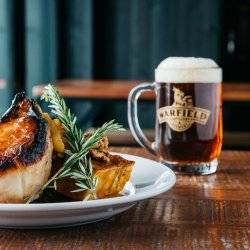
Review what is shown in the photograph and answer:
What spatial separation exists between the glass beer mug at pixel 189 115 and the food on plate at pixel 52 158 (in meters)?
0.29

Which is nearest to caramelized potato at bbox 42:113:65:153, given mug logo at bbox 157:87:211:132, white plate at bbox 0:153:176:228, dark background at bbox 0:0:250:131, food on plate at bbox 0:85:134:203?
food on plate at bbox 0:85:134:203

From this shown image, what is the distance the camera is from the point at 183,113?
49.4 inches

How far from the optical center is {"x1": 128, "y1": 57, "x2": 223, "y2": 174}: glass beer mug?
1.26m

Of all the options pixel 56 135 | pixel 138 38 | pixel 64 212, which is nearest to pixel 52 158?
pixel 56 135

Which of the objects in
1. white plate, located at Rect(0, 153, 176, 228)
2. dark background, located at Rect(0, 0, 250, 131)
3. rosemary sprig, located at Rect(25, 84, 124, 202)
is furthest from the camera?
dark background, located at Rect(0, 0, 250, 131)

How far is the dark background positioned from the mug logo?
515 centimetres

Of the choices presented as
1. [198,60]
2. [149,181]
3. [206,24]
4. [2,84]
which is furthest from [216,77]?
[206,24]

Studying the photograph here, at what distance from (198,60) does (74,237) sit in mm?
635

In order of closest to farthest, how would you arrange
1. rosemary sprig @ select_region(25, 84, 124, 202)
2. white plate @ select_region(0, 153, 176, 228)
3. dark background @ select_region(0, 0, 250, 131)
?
white plate @ select_region(0, 153, 176, 228)
rosemary sprig @ select_region(25, 84, 124, 202)
dark background @ select_region(0, 0, 250, 131)

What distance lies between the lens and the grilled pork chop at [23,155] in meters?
0.79

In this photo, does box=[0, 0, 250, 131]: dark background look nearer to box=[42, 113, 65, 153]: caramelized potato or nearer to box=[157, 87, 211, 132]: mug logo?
box=[157, 87, 211, 132]: mug logo

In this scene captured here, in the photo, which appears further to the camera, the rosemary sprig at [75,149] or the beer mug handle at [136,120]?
the beer mug handle at [136,120]

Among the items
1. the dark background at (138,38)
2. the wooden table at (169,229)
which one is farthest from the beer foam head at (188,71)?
the dark background at (138,38)

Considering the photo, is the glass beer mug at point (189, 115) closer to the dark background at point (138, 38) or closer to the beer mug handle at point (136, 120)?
the beer mug handle at point (136, 120)
